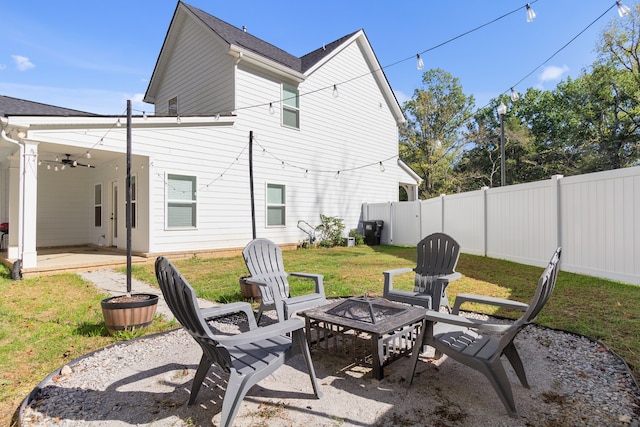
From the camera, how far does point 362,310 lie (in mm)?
2920

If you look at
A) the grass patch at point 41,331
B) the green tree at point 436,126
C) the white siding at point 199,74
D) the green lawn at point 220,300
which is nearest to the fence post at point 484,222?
the green lawn at point 220,300

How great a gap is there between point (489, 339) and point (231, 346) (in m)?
1.92

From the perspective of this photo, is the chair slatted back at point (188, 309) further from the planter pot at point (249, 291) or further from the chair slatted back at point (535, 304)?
the planter pot at point (249, 291)

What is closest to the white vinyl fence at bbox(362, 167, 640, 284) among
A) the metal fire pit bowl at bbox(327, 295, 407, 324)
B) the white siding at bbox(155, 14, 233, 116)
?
the metal fire pit bowl at bbox(327, 295, 407, 324)

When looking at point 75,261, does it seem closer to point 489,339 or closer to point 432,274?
point 432,274

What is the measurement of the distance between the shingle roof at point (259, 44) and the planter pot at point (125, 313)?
8.33 metres

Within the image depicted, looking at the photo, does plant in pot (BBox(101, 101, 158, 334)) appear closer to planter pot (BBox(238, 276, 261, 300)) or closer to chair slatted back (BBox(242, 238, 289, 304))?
chair slatted back (BBox(242, 238, 289, 304))

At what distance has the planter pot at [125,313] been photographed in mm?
3572

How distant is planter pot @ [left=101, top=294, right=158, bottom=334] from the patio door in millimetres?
7188

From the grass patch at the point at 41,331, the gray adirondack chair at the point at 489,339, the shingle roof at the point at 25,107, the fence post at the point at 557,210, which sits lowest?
the grass patch at the point at 41,331

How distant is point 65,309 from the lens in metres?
4.57

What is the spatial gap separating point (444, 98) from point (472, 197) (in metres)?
19.5

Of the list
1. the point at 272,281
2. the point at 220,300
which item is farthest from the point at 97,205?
the point at 272,281

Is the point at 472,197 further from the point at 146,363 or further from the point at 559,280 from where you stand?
the point at 146,363
